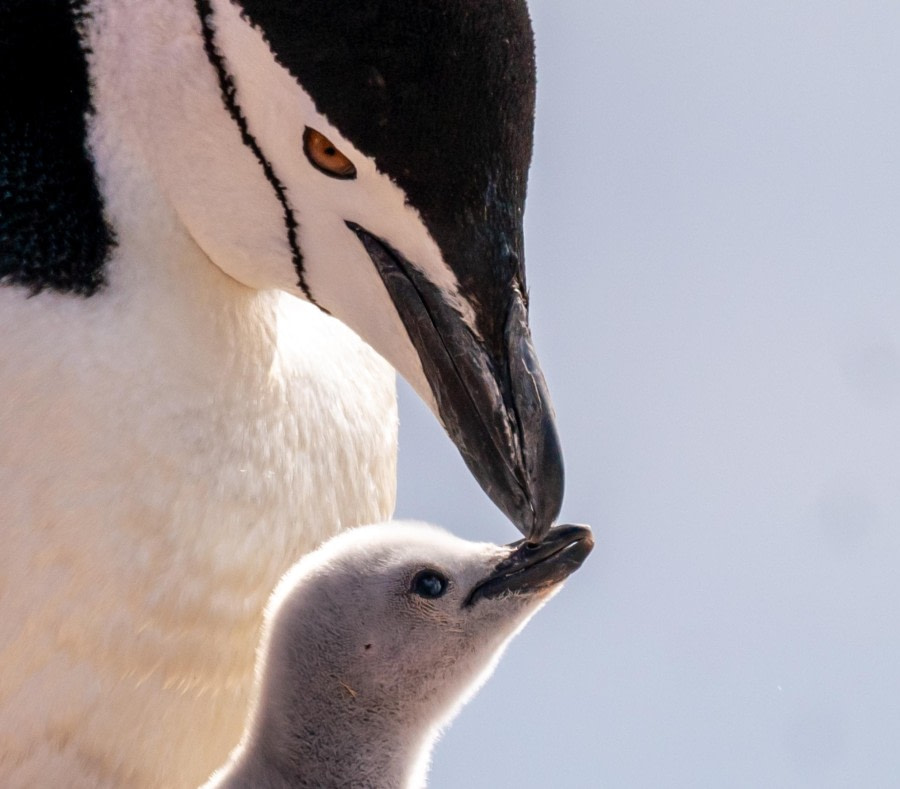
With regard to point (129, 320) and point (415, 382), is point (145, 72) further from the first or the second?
point (415, 382)

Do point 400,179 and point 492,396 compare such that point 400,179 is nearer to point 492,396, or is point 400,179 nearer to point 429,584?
point 492,396

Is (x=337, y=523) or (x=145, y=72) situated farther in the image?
(x=337, y=523)

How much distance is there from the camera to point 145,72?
4.83 feet

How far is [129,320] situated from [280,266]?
165 millimetres

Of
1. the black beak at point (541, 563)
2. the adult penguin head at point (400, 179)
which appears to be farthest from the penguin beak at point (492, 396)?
the black beak at point (541, 563)

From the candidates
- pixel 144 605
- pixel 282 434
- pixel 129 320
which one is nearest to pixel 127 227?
pixel 129 320

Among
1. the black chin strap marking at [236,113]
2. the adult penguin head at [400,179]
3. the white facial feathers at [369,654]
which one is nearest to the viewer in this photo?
the adult penguin head at [400,179]

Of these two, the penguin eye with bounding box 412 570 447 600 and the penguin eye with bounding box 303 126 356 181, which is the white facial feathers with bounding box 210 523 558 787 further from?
the penguin eye with bounding box 303 126 356 181

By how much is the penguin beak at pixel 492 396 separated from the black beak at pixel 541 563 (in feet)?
0.75

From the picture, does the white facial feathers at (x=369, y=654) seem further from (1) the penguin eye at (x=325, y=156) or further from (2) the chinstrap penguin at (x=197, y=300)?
(1) the penguin eye at (x=325, y=156)

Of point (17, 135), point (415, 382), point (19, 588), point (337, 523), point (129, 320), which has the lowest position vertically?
point (337, 523)

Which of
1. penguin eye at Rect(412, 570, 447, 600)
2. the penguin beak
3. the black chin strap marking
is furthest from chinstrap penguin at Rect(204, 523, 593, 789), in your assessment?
the black chin strap marking

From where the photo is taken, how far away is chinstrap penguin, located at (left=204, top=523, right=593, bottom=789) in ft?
5.37

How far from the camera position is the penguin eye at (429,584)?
1685 millimetres
